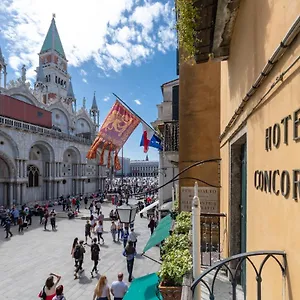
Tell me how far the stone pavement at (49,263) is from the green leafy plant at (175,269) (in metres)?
6.02

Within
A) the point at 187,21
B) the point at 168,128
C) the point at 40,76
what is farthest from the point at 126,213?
the point at 40,76

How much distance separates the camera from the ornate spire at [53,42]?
186ft

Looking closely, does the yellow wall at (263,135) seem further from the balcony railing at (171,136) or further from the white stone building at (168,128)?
the white stone building at (168,128)

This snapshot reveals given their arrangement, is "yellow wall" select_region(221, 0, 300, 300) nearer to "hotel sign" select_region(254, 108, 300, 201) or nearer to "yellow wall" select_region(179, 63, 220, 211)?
"hotel sign" select_region(254, 108, 300, 201)

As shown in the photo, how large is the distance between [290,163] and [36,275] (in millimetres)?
12647

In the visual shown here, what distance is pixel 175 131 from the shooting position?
12281 millimetres

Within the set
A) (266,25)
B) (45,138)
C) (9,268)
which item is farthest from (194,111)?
(45,138)

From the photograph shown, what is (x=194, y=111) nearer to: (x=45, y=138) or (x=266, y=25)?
(x=266, y=25)

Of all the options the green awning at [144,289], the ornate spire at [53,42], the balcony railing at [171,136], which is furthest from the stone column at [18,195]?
the ornate spire at [53,42]

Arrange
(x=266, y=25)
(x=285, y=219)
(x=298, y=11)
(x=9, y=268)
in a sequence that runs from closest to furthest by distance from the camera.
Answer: (x=298, y=11)
(x=285, y=219)
(x=266, y=25)
(x=9, y=268)

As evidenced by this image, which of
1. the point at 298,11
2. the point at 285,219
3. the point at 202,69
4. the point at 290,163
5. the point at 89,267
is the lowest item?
the point at 89,267

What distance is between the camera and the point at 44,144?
35.9 metres

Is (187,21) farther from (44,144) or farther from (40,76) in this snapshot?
(40,76)

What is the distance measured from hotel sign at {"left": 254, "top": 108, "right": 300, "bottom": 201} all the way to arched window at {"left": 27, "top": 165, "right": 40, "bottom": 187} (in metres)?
36.1
